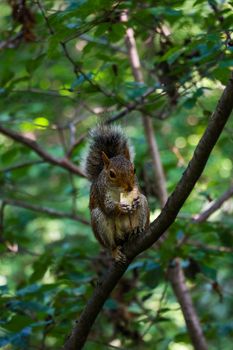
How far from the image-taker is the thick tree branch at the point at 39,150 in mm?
3590

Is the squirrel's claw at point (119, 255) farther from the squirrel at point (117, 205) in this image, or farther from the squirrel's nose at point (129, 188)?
the squirrel's nose at point (129, 188)

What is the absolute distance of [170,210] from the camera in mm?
1987

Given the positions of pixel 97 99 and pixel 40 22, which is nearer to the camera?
pixel 40 22

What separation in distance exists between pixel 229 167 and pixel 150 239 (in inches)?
119

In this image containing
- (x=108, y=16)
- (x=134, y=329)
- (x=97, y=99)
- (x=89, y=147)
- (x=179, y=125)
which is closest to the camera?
(x=108, y=16)

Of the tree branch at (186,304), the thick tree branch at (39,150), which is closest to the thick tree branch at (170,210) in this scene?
the tree branch at (186,304)

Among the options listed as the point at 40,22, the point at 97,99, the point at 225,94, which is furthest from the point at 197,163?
the point at 97,99

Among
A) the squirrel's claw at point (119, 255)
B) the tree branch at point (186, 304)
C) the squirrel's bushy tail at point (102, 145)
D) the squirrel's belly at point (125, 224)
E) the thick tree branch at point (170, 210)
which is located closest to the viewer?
the thick tree branch at point (170, 210)

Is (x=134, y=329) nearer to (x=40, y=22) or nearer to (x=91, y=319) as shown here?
(x=91, y=319)

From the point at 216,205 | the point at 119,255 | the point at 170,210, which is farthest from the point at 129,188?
the point at 216,205

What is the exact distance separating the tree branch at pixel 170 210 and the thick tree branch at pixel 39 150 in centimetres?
126

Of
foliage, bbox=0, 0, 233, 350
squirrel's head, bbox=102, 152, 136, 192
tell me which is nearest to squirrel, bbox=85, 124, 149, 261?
squirrel's head, bbox=102, 152, 136, 192

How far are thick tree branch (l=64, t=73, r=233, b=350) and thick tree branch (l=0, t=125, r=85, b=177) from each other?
1.26m

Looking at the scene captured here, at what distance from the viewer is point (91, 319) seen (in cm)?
241
